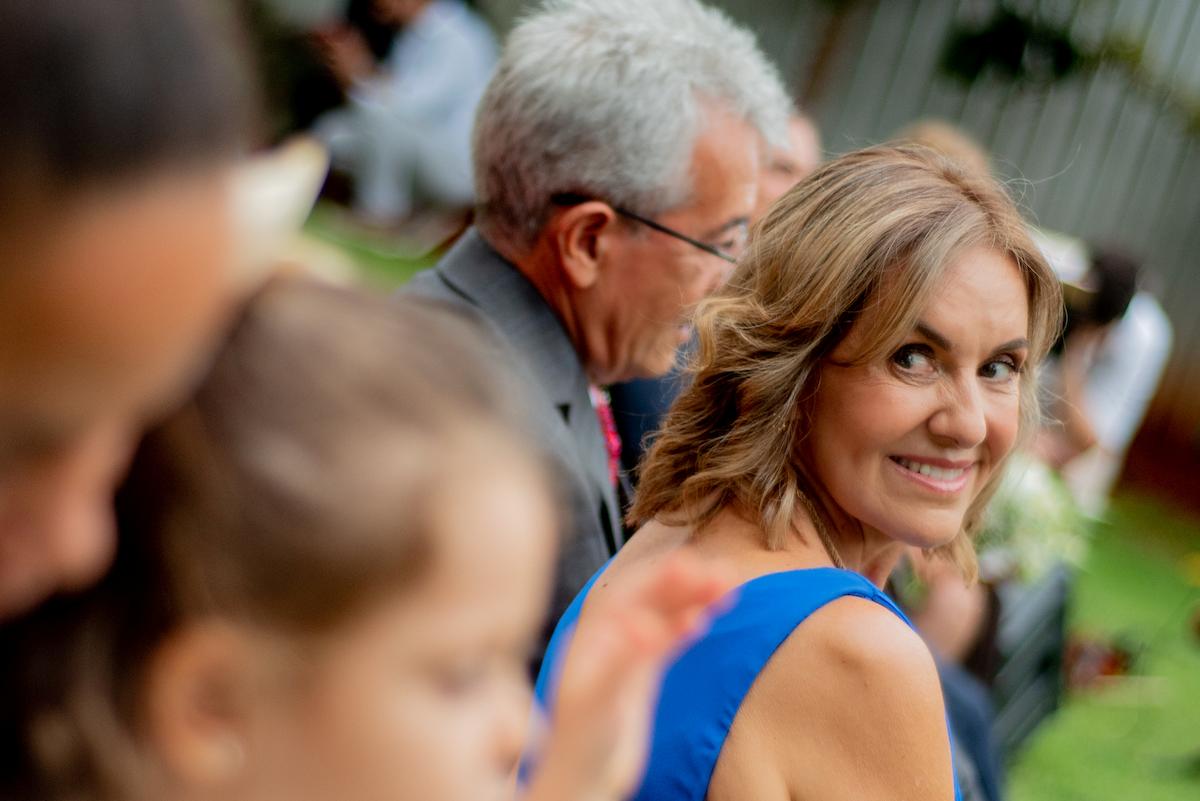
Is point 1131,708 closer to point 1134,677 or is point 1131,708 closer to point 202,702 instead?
point 1134,677

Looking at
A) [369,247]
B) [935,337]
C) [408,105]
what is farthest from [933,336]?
[408,105]

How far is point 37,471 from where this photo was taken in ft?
2.56

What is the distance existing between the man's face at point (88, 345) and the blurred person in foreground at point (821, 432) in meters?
1.09

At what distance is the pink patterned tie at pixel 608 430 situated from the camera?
289cm

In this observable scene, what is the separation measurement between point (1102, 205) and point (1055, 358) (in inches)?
182

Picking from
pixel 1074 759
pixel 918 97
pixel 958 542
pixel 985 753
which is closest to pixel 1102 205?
pixel 918 97

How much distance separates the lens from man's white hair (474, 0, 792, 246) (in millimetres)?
2729

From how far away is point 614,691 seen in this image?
917 millimetres

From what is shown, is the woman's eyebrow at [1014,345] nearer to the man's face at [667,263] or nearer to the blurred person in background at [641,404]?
the man's face at [667,263]

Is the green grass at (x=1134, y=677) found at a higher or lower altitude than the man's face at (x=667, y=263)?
lower

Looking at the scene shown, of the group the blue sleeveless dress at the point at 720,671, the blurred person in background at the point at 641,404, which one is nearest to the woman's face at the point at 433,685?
the blue sleeveless dress at the point at 720,671

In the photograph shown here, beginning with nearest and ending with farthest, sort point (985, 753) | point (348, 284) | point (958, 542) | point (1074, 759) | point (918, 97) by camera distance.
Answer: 1. point (348, 284)
2. point (958, 542)
3. point (985, 753)
4. point (1074, 759)
5. point (918, 97)

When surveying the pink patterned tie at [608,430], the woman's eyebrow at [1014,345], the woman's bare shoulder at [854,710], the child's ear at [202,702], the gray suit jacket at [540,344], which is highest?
the child's ear at [202,702]

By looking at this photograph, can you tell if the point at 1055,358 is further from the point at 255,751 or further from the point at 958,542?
the point at 255,751
